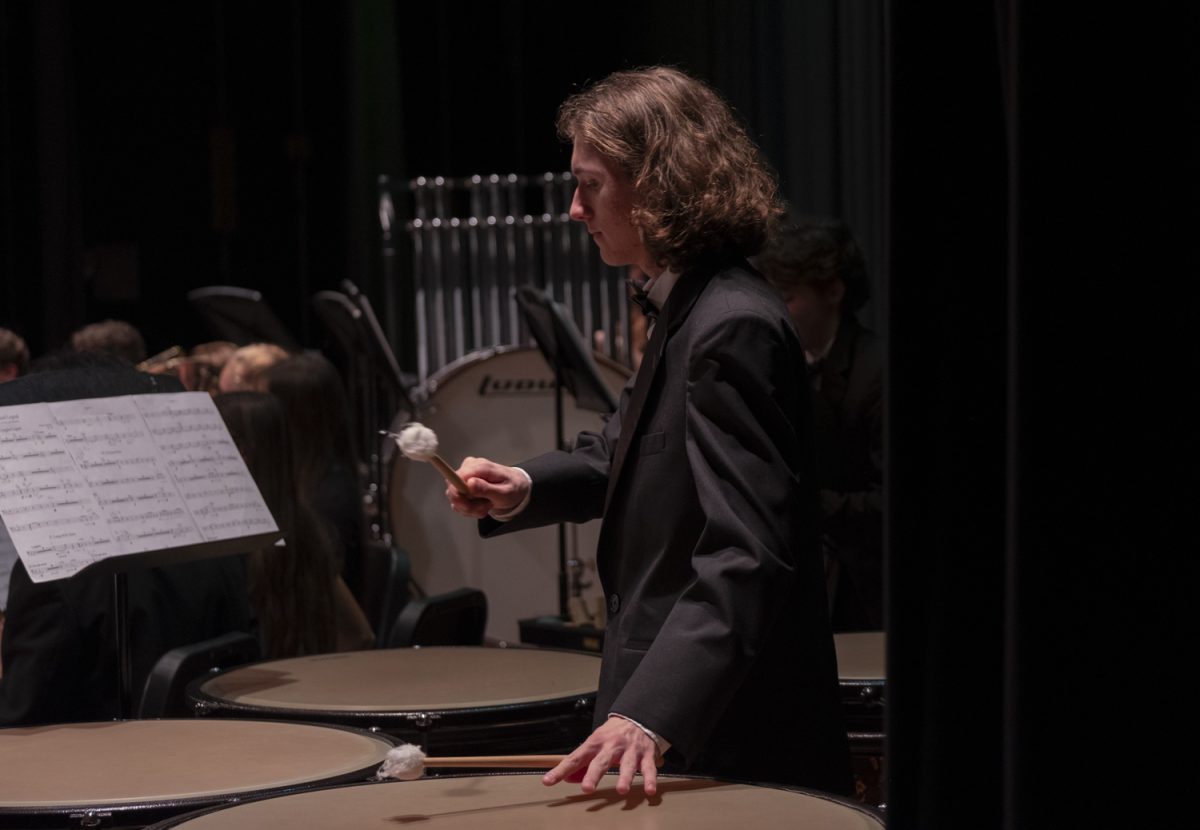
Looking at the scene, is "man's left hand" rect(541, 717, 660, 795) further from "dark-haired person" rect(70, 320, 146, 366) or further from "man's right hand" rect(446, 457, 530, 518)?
"dark-haired person" rect(70, 320, 146, 366)

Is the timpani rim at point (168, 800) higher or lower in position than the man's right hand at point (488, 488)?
lower

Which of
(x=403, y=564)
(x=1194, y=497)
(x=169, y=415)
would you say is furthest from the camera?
(x=403, y=564)

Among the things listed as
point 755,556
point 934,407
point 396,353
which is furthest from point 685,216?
point 396,353

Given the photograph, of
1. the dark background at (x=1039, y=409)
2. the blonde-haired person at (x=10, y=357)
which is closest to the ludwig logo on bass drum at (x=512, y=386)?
the blonde-haired person at (x=10, y=357)

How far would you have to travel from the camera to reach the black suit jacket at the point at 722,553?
1.64 meters

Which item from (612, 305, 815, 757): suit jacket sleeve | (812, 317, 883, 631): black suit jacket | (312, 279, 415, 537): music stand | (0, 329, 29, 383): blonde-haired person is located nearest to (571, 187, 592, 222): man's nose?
(612, 305, 815, 757): suit jacket sleeve

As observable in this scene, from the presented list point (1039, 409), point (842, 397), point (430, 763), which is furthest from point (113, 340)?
point (1039, 409)

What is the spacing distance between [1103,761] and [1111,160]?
0.30m

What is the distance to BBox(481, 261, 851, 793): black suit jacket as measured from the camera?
164 cm

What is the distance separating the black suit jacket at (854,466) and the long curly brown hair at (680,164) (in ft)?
5.93

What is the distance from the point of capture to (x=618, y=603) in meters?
1.92

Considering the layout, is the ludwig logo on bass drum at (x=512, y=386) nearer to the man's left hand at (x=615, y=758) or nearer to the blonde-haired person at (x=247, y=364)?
the blonde-haired person at (x=247, y=364)

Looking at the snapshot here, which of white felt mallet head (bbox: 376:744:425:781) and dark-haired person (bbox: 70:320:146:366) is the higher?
dark-haired person (bbox: 70:320:146:366)

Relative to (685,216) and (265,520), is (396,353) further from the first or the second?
(685,216)
